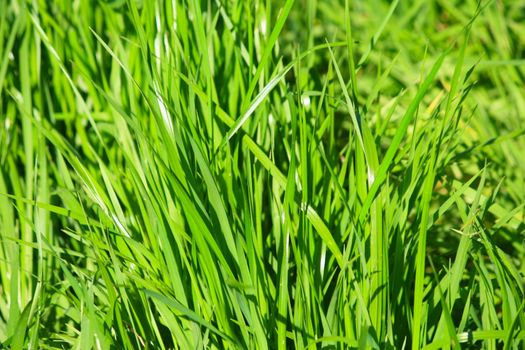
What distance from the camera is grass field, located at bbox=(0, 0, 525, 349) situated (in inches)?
38.3

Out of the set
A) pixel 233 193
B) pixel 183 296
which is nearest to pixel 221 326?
pixel 183 296

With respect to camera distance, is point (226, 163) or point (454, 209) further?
point (454, 209)

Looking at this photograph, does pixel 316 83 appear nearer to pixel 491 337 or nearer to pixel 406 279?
pixel 406 279

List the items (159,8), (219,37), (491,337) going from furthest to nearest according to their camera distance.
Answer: (219,37) < (159,8) < (491,337)

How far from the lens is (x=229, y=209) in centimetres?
114

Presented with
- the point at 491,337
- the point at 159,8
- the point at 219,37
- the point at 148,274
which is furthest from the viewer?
the point at 219,37

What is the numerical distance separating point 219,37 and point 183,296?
25.7 inches

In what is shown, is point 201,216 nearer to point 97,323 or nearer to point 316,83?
point 97,323

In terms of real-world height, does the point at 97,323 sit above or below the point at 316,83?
below

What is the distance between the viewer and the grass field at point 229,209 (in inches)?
38.3

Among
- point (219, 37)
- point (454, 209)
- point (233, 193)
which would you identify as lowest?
point (454, 209)

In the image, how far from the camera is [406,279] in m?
1.07

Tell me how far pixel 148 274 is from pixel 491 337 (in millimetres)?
469

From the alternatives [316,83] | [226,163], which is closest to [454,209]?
[316,83]
